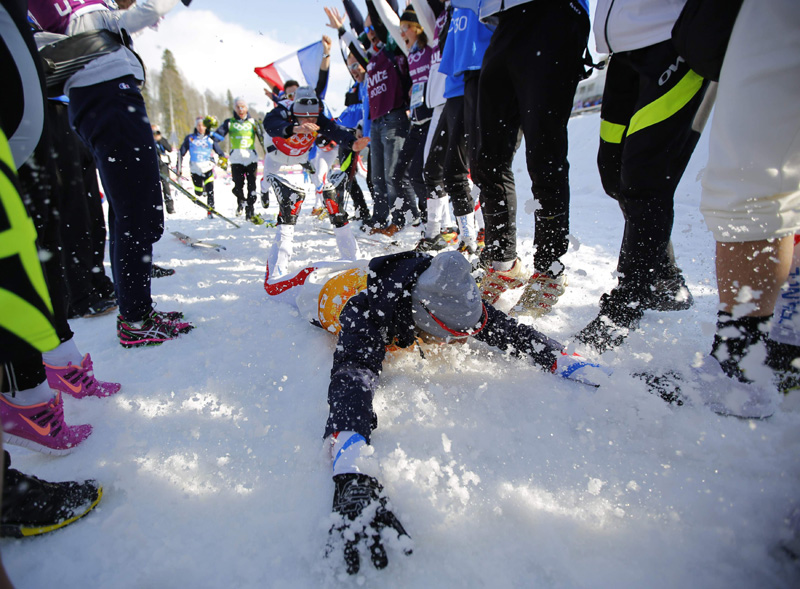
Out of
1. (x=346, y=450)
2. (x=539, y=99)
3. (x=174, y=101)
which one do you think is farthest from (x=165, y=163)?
(x=174, y=101)

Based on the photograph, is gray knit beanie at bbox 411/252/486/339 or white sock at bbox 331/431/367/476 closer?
white sock at bbox 331/431/367/476

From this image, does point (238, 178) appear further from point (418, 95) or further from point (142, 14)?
point (142, 14)

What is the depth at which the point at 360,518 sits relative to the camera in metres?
0.84

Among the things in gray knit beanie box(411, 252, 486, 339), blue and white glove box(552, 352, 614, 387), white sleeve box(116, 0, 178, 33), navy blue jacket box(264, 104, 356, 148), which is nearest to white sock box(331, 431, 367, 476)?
gray knit beanie box(411, 252, 486, 339)

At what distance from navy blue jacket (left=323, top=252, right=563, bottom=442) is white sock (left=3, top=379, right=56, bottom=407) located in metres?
0.78

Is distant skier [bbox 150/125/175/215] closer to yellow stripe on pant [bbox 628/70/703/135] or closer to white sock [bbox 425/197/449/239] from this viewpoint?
white sock [bbox 425/197/449/239]

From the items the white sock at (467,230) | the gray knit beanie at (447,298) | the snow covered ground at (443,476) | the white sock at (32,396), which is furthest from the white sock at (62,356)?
the white sock at (467,230)

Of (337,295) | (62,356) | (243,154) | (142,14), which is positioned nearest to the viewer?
(62,356)

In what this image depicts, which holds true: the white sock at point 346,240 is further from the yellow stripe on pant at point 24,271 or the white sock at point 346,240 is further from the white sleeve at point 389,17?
the yellow stripe on pant at point 24,271

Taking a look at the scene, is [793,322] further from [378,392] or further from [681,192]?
[681,192]

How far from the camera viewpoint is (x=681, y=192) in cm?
459

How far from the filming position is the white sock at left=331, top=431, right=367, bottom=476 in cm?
94

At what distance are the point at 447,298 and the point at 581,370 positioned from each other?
525mm

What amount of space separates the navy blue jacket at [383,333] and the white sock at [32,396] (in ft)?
2.55
